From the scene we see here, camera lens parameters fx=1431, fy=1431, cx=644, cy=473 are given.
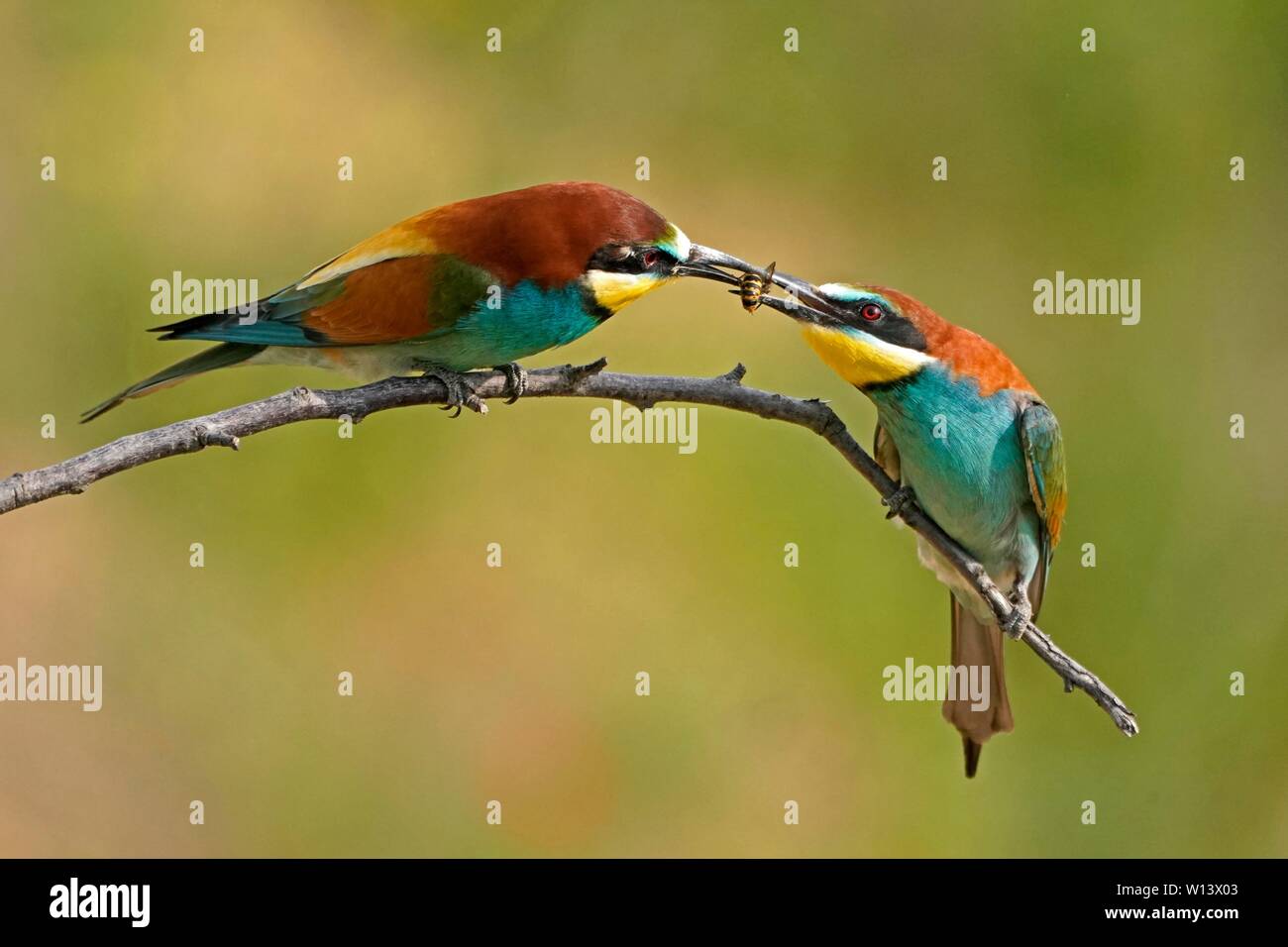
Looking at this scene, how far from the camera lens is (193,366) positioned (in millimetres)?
2268

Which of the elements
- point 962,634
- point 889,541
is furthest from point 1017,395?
point 889,541

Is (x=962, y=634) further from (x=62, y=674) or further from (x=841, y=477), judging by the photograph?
(x=62, y=674)

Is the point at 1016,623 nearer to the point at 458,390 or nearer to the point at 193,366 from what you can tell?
the point at 458,390

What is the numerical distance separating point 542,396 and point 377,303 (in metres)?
0.38

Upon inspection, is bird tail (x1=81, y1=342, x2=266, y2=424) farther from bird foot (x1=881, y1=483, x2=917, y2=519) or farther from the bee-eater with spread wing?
bird foot (x1=881, y1=483, x2=917, y2=519)

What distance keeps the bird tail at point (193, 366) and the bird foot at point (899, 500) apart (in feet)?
→ 3.57

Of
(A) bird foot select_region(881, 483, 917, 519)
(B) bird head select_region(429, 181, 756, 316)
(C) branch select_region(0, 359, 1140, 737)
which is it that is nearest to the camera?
(C) branch select_region(0, 359, 1140, 737)

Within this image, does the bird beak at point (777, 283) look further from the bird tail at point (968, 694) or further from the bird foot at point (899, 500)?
the bird tail at point (968, 694)

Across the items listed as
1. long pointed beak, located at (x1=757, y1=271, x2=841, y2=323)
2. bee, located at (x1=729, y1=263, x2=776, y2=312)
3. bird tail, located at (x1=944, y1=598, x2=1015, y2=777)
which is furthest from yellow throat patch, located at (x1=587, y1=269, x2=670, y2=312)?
bird tail, located at (x1=944, y1=598, x2=1015, y2=777)

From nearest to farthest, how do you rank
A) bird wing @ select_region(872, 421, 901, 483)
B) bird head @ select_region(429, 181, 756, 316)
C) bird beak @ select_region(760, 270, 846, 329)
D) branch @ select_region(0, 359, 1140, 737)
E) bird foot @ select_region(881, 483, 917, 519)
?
branch @ select_region(0, 359, 1140, 737) < bird head @ select_region(429, 181, 756, 316) < bird beak @ select_region(760, 270, 846, 329) < bird foot @ select_region(881, 483, 917, 519) < bird wing @ select_region(872, 421, 901, 483)

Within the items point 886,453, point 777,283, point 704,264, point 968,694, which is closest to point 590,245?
point 704,264

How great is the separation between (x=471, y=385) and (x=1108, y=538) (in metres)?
2.19

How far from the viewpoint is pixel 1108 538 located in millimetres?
3869

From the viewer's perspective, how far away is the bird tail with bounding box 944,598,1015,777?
2670 mm
